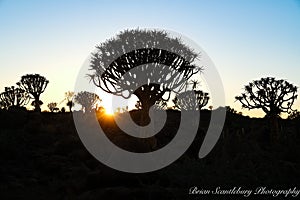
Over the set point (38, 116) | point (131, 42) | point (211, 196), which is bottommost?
point (211, 196)

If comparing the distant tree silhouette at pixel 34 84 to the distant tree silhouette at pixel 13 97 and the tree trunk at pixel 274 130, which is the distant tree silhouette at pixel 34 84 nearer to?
the distant tree silhouette at pixel 13 97

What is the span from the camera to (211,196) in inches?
261

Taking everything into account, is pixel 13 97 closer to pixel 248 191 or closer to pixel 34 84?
pixel 34 84

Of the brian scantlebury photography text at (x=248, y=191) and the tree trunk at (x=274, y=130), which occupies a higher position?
the tree trunk at (x=274, y=130)

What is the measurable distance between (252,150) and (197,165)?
355 centimetres

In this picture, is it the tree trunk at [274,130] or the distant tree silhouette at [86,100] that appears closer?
the tree trunk at [274,130]

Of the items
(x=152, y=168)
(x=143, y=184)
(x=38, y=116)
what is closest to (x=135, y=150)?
(x=152, y=168)

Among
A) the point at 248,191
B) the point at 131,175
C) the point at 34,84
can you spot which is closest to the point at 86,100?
the point at 34,84

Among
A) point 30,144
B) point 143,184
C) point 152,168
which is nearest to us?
point 143,184

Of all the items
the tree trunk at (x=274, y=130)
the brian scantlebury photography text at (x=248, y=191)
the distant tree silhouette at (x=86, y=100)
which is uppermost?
the distant tree silhouette at (x=86, y=100)

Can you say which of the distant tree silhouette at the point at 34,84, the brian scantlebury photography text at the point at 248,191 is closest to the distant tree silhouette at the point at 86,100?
the distant tree silhouette at the point at 34,84

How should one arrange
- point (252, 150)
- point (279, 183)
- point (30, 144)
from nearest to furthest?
point (279, 183) → point (252, 150) → point (30, 144)

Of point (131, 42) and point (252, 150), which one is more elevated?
point (131, 42)

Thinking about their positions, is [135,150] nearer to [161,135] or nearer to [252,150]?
[252,150]
